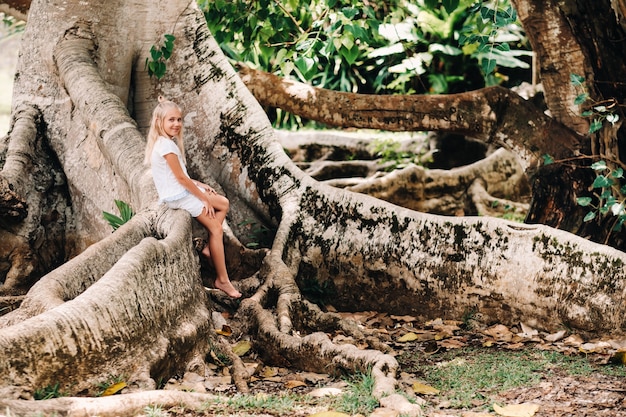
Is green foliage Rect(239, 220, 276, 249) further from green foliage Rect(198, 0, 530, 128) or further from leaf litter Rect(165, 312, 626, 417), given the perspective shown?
green foliage Rect(198, 0, 530, 128)

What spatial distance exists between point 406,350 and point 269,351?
937mm

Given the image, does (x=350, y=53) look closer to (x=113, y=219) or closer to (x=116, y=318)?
(x=113, y=219)

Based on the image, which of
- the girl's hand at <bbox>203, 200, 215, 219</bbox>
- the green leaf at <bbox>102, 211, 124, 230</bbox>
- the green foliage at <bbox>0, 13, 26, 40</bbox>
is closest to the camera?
the girl's hand at <bbox>203, 200, 215, 219</bbox>

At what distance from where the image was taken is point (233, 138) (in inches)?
247

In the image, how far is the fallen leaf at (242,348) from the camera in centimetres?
455

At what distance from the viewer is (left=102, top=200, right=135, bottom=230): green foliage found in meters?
5.39

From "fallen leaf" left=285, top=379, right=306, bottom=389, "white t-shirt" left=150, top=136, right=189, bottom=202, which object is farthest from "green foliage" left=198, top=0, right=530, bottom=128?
"fallen leaf" left=285, top=379, right=306, bottom=389

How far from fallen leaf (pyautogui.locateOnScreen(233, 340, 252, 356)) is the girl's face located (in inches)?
62.2

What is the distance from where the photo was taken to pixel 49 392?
3121 millimetres

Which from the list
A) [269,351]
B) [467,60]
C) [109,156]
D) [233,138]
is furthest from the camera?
[467,60]

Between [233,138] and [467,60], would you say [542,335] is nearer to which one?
[233,138]

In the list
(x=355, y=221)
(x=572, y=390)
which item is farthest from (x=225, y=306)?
(x=572, y=390)

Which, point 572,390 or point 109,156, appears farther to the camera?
point 109,156

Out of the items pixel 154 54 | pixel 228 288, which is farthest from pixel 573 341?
pixel 154 54
